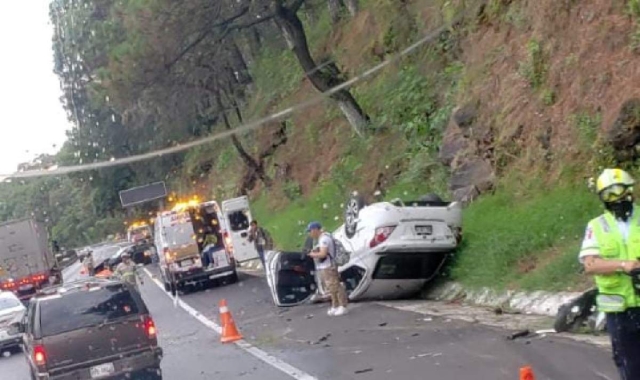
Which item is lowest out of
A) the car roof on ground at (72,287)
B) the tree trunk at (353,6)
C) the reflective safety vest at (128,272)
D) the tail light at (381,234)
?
the tail light at (381,234)

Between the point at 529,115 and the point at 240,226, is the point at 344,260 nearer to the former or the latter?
the point at 529,115

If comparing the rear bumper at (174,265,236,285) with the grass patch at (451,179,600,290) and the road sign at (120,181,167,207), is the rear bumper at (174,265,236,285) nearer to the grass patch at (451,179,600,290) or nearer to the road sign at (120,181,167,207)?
the grass patch at (451,179,600,290)

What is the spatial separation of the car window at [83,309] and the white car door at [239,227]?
2244 cm

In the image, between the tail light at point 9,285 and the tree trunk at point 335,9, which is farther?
the tree trunk at point 335,9

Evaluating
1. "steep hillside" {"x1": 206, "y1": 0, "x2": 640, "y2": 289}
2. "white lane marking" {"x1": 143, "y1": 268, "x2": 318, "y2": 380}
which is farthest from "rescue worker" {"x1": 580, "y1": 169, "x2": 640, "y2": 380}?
"steep hillside" {"x1": 206, "y1": 0, "x2": 640, "y2": 289}

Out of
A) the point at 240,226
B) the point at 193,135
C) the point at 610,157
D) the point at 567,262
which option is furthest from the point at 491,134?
the point at 193,135

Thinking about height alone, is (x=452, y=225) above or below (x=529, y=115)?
below

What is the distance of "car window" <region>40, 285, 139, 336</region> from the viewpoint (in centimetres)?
1395

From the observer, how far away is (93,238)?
116 meters

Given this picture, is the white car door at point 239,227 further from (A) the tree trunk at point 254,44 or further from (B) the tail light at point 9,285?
(A) the tree trunk at point 254,44

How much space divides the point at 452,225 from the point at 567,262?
13.5 ft

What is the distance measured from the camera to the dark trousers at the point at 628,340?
704cm

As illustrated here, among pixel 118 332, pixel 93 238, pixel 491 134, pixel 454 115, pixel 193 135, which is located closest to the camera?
pixel 118 332

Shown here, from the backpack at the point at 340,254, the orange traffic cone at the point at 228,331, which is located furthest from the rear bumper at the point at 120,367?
the backpack at the point at 340,254
